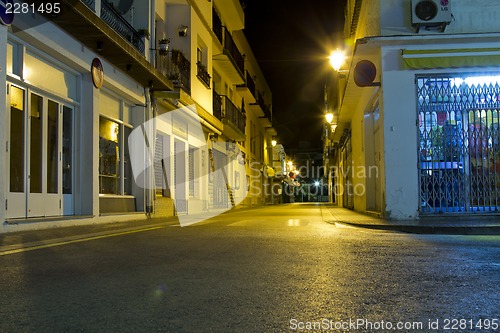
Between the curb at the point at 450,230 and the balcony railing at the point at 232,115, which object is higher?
the balcony railing at the point at 232,115

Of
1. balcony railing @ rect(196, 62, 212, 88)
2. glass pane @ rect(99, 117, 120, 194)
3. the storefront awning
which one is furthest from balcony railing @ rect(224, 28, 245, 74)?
the storefront awning

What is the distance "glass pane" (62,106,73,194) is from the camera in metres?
10.7

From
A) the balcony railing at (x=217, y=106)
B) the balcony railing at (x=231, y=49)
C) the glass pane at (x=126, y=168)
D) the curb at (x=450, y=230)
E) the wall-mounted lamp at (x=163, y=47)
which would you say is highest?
the balcony railing at (x=231, y=49)

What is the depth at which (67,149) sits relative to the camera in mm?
10812

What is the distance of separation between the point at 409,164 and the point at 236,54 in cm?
1727

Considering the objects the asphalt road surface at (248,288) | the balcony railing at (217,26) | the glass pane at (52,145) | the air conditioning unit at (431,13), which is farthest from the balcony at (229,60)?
the asphalt road surface at (248,288)

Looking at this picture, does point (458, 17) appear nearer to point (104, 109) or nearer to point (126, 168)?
point (104, 109)

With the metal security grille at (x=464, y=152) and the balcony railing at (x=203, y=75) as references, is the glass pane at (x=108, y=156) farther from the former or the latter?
the metal security grille at (x=464, y=152)

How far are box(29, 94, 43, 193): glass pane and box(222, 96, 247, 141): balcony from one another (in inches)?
562

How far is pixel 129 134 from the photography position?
46.2 feet

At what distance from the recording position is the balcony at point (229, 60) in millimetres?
23484

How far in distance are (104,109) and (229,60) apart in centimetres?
1259

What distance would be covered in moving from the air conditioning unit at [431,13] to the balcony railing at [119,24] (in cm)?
732

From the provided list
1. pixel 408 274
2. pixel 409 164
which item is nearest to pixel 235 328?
pixel 408 274
